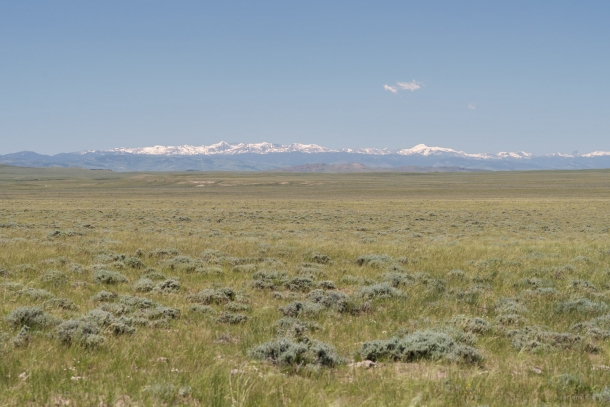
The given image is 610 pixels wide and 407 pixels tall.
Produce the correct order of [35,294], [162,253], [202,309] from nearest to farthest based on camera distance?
[202,309] → [35,294] → [162,253]

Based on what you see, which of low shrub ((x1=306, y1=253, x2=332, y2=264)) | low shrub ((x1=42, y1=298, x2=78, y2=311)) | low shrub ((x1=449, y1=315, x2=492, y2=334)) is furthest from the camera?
low shrub ((x1=306, y1=253, x2=332, y2=264))

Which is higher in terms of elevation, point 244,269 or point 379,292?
point 379,292

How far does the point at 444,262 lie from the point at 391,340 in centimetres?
992

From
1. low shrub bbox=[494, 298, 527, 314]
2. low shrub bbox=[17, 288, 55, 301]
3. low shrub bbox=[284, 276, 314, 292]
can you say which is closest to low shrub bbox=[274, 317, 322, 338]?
low shrub bbox=[284, 276, 314, 292]

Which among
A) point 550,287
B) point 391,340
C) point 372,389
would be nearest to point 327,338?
point 391,340

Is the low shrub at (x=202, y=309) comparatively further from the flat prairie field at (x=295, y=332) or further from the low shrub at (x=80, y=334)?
the low shrub at (x=80, y=334)

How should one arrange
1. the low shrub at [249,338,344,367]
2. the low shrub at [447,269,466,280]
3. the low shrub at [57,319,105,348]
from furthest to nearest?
the low shrub at [447,269,466,280] < the low shrub at [57,319,105,348] < the low shrub at [249,338,344,367]

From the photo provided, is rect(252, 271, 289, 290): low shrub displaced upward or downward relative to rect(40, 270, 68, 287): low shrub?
downward

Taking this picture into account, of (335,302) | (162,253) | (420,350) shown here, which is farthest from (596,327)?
(162,253)

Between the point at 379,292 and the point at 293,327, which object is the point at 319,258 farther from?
the point at 293,327

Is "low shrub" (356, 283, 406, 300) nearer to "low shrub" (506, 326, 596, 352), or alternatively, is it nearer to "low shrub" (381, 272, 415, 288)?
"low shrub" (381, 272, 415, 288)

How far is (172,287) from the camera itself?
36.1 feet

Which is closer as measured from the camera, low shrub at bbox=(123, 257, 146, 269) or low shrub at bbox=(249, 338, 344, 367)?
low shrub at bbox=(249, 338, 344, 367)

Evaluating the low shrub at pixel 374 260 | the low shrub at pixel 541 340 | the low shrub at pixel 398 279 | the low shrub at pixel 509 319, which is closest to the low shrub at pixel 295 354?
the low shrub at pixel 541 340
